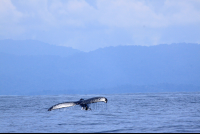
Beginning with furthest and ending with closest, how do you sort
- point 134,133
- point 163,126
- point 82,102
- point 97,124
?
point 82,102 → point 97,124 → point 163,126 → point 134,133

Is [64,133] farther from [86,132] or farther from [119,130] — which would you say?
[119,130]

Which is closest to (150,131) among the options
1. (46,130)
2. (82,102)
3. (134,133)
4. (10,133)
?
(134,133)

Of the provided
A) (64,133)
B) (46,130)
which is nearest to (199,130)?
(64,133)

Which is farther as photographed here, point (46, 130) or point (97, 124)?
point (97, 124)

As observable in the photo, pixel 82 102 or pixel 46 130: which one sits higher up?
pixel 82 102

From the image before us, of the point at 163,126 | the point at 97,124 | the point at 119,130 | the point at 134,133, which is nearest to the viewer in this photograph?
the point at 134,133

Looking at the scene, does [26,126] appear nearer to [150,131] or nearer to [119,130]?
[119,130]

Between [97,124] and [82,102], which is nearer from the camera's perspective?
[97,124]

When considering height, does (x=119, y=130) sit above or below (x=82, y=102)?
below

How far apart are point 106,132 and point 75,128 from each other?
2115 millimetres

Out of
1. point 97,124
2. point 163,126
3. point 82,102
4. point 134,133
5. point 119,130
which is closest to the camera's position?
point 134,133

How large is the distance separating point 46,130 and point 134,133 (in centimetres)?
435

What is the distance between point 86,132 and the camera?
15.3 meters

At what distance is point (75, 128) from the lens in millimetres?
16797
